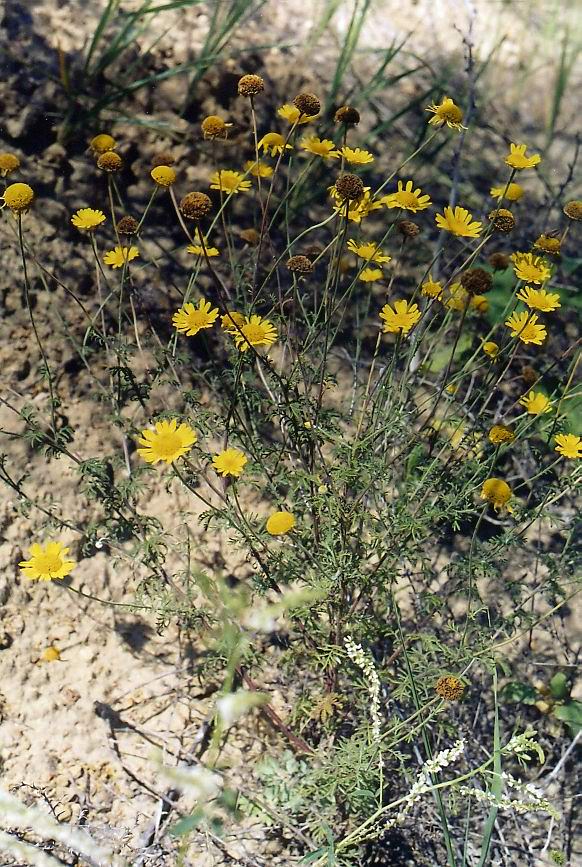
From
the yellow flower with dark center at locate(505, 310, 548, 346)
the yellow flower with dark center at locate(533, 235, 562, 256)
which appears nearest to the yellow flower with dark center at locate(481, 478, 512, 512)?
the yellow flower with dark center at locate(505, 310, 548, 346)

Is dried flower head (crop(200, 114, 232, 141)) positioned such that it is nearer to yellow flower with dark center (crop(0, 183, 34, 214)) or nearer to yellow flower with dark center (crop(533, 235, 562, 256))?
yellow flower with dark center (crop(0, 183, 34, 214))

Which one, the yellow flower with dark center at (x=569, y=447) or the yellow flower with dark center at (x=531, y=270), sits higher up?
the yellow flower with dark center at (x=531, y=270)

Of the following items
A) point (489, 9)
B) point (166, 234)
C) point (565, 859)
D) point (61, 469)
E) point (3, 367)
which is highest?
point (489, 9)

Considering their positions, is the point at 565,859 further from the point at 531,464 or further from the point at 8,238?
the point at 8,238

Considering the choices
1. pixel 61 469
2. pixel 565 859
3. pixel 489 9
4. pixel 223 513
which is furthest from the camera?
pixel 489 9

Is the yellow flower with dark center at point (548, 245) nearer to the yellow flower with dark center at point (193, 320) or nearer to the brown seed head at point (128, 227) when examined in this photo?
the yellow flower with dark center at point (193, 320)

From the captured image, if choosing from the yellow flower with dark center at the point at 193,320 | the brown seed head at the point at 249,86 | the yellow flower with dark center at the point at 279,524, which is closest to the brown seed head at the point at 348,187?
the brown seed head at the point at 249,86

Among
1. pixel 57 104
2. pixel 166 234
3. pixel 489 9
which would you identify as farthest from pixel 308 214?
pixel 489 9

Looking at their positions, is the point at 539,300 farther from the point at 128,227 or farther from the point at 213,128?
the point at 128,227
